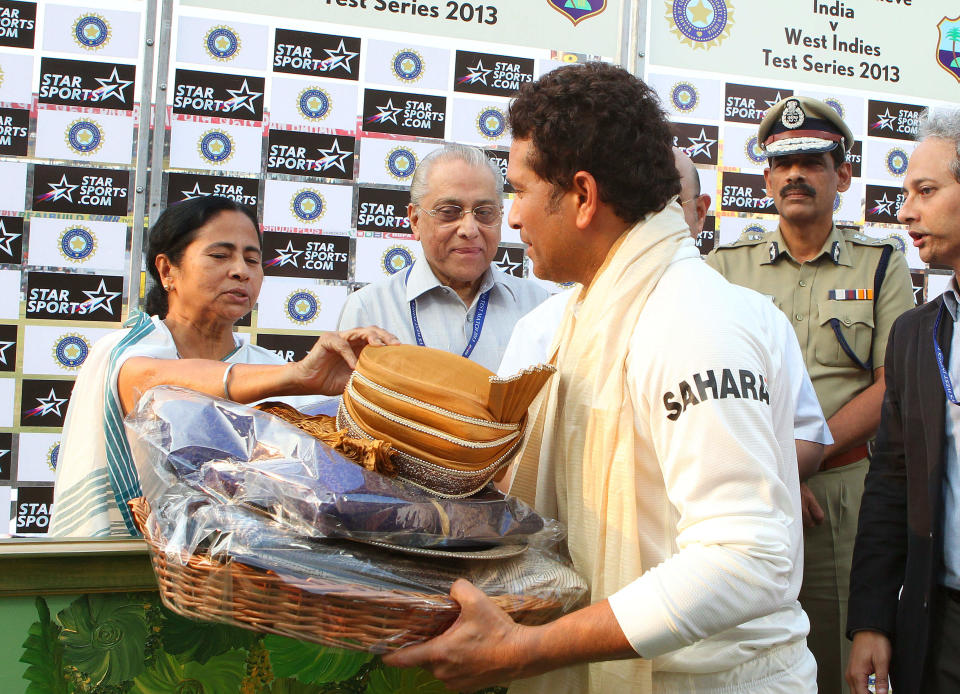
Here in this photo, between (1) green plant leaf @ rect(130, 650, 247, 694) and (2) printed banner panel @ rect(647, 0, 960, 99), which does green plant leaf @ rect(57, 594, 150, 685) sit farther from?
(2) printed banner panel @ rect(647, 0, 960, 99)

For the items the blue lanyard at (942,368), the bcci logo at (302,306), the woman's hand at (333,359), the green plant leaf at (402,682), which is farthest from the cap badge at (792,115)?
the green plant leaf at (402,682)

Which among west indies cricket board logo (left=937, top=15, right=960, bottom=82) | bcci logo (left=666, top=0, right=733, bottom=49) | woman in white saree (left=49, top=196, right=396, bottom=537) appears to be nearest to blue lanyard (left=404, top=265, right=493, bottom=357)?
woman in white saree (left=49, top=196, right=396, bottom=537)

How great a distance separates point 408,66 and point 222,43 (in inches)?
30.9

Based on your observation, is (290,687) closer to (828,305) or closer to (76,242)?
(828,305)

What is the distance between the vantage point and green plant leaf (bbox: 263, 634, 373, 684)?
1.32 metres

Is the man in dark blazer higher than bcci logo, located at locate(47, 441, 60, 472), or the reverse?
the man in dark blazer

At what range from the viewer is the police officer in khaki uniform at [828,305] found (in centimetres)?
267

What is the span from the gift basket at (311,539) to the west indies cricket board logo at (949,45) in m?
4.01

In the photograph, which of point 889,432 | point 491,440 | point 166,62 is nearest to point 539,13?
point 166,62

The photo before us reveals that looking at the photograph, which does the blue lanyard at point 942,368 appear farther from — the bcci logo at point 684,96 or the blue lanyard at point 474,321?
the bcci logo at point 684,96

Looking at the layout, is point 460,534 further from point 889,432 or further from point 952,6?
point 952,6

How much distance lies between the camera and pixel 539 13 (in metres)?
3.73

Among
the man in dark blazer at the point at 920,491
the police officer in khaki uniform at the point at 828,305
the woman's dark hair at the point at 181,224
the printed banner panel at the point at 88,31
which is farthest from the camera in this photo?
the printed banner panel at the point at 88,31

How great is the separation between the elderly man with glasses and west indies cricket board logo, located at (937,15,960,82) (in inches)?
104
